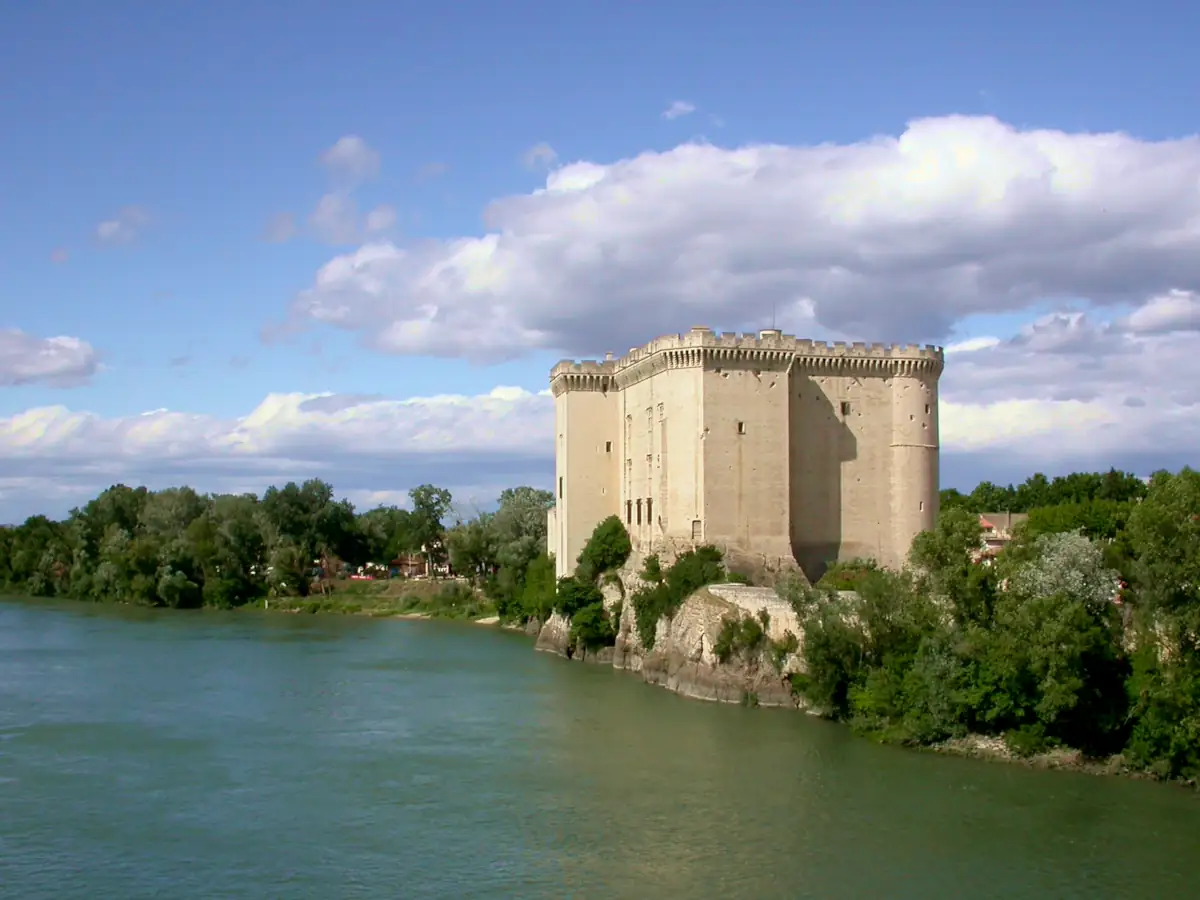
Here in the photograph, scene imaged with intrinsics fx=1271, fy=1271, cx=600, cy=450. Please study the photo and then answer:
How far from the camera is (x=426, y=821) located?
20.1 m

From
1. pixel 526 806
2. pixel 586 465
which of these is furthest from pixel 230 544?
pixel 526 806

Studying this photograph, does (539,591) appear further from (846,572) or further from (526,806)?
(526,806)

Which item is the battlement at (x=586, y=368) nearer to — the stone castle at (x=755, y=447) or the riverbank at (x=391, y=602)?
the stone castle at (x=755, y=447)

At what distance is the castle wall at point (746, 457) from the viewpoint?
3769 centimetres

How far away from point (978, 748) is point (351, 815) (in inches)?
460

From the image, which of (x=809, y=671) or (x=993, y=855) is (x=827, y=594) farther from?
(x=993, y=855)

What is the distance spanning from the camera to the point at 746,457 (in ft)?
124

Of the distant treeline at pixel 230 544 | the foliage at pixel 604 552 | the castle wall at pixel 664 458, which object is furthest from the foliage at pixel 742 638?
the distant treeline at pixel 230 544

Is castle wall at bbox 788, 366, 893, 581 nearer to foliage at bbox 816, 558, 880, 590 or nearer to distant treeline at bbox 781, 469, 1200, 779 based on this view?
foliage at bbox 816, 558, 880, 590

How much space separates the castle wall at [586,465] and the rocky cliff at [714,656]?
7334 mm

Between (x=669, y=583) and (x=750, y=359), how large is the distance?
7.38 m

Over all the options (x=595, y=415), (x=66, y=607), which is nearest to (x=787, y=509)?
(x=595, y=415)

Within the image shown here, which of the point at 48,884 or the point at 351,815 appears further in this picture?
the point at 351,815

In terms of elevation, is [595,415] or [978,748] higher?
[595,415]
